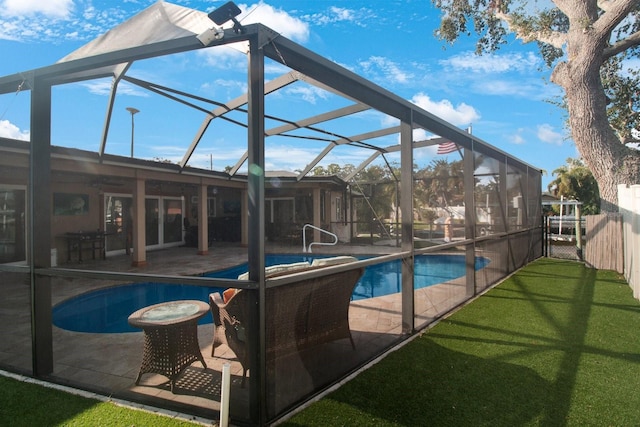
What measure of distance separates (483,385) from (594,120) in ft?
32.5

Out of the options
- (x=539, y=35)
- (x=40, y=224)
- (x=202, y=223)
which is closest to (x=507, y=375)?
(x=40, y=224)

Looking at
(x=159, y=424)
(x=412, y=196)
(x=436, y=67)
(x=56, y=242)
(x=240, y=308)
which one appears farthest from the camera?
(x=436, y=67)

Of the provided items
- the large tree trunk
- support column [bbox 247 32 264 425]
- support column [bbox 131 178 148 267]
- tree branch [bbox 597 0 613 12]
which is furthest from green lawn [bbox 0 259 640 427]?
tree branch [bbox 597 0 613 12]

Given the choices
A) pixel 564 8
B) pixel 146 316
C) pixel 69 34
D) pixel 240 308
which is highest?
pixel 564 8

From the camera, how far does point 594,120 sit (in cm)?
960

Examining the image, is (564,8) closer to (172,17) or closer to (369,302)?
(369,302)

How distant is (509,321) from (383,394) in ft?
8.88

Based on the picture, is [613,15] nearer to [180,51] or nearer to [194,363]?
[180,51]

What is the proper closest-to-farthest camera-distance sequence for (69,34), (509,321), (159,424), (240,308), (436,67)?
(159,424) < (240,308) < (509,321) < (69,34) < (436,67)

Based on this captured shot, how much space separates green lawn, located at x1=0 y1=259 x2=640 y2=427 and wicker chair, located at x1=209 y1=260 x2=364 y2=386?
471 mm

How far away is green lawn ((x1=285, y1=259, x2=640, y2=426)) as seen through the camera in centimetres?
246

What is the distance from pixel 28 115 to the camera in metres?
3.20

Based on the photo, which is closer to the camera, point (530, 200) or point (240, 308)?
point (240, 308)

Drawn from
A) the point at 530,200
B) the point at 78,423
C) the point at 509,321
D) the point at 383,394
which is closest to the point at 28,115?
the point at 78,423
